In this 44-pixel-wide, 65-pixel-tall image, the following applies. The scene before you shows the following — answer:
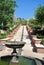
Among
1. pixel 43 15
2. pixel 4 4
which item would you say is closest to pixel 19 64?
pixel 43 15

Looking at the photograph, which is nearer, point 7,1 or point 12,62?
point 12,62

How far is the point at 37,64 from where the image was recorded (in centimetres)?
956

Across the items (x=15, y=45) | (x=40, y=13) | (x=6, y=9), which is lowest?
(x=15, y=45)

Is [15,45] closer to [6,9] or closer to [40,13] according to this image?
[40,13]

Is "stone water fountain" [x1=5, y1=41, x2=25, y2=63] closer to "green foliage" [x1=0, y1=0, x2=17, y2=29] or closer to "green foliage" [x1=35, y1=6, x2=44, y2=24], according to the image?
"green foliage" [x1=35, y1=6, x2=44, y2=24]

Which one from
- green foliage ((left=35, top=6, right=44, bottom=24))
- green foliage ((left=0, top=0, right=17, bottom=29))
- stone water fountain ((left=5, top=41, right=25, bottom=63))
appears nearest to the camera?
stone water fountain ((left=5, top=41, right=25, bottom=63))

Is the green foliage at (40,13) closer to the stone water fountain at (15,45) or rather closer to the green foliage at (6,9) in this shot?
the green foliage at (6,9)

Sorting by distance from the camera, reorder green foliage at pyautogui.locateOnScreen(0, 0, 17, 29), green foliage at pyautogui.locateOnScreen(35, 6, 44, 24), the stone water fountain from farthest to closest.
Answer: green foliage at pyautogui.locateOnScreen(0, 0, 17, 29) < green foliage at pyautogui.locateOnScreen(35, 6, 44, 24) < the stone water fountain

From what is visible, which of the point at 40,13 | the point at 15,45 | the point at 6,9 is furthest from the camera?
the point at 6,9

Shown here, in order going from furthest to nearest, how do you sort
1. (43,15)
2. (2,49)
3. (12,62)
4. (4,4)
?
1. (4,4)
2. (43,15)
3. (2,49)
4. (12,62)

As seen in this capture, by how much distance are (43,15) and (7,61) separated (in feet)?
A: 57.6

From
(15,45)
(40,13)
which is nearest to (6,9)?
(40,13)

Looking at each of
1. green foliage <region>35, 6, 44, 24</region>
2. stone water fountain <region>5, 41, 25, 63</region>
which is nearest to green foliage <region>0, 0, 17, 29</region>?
green foliage <region>35, 6, 44, 24</region>

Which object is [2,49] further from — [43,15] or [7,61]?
[43,15]
